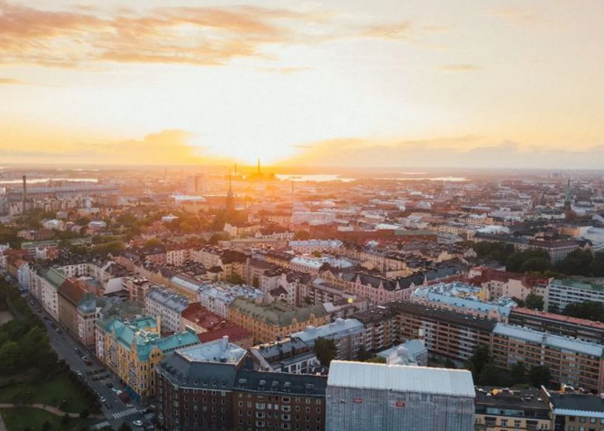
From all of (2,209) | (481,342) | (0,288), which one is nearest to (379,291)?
(481,342)

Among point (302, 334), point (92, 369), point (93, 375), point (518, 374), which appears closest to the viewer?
point (518, 374)

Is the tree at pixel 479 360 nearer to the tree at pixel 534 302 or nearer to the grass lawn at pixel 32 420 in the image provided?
the tree at pixel 534 302

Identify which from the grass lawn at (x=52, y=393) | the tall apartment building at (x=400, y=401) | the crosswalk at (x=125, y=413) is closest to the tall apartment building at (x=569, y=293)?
the tall apartment building at (x=400, y=401)

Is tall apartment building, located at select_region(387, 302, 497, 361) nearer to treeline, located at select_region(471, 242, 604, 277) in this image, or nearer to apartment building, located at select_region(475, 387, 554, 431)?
apartment building, located at select_region(475, 387, 554, 431)

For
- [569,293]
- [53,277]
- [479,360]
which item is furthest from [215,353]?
[569,293]

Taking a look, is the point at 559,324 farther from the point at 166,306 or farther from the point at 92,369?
the point at 92,369

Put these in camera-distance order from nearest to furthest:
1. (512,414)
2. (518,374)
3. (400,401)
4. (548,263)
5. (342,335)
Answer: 1. (400,401)
2. (512,414)
3. (518,374)
4. (342,335)
5. (548,263)

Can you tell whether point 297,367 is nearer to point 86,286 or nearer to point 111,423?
point 111,423
